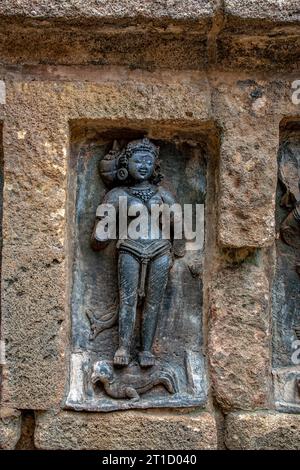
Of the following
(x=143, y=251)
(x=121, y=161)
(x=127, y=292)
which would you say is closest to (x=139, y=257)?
(x=143, y=251)

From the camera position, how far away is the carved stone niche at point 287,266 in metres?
2.79

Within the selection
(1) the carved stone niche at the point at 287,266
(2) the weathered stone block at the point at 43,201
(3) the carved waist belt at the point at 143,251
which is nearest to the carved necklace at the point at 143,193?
(3) the carved waist belt at the point at 143,251

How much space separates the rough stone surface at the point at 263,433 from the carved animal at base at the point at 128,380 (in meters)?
0.31

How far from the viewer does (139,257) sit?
2697mm

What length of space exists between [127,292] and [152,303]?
12 cm

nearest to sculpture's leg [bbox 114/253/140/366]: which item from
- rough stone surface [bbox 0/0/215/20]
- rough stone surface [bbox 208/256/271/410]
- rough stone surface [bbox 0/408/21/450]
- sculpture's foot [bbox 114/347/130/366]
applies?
sculpture's foot [bbox 114/347/130/366]

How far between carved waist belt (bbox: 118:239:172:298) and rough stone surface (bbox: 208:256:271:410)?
285mm

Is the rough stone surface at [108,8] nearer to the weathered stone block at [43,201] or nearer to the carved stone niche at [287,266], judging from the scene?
the weathered stone block at [43,201]

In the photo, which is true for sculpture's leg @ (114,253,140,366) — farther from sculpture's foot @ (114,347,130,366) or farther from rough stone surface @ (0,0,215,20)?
rough stone surface @ (0,0,215,20)

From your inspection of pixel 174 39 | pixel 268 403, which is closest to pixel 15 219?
pixel 174 39

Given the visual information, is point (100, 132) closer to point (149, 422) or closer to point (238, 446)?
point (149, 422)

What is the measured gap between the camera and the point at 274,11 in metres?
2.49

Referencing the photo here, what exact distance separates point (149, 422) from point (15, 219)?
3.30ft

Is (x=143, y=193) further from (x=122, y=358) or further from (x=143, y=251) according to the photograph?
(x=122, y=358)
